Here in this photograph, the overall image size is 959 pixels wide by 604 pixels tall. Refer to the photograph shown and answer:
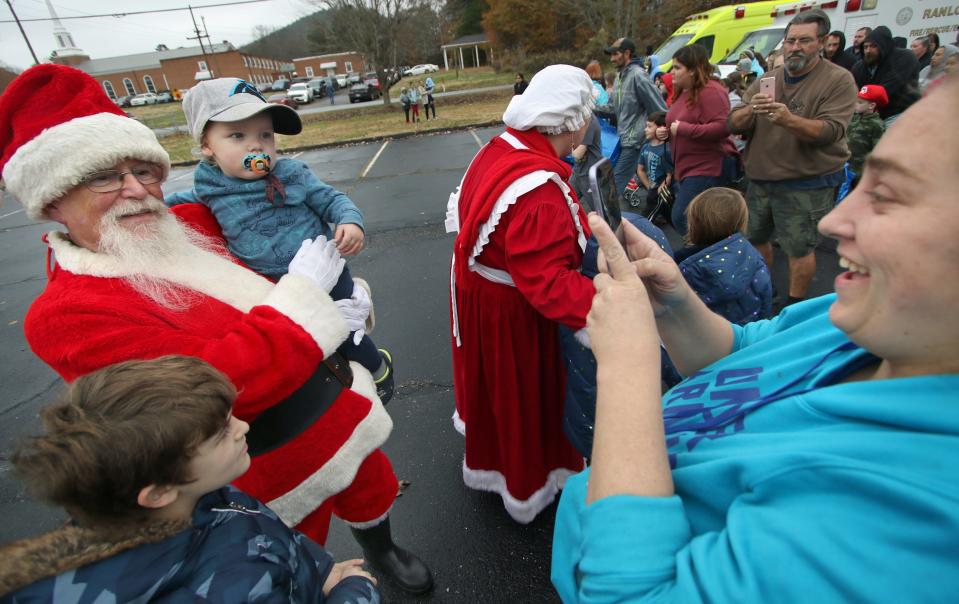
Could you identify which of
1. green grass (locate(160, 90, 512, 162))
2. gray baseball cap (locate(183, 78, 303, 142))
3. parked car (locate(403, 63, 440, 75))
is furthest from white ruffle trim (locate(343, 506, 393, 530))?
parked car (locate(403, 63, 440, 75))

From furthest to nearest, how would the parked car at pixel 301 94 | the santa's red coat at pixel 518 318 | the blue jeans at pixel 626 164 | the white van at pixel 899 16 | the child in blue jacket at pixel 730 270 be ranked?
the parked car at pixel 301 94, the white van at pixel 899 16, the blue jeans at pixel 626 164, the child in blue jacket at pixel 730 270, the santa's red coat at pixel 518 318

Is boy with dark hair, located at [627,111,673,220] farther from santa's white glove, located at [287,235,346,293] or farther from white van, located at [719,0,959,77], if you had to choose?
white van, located at [719,0,959,77]

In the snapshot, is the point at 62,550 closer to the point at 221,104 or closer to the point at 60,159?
the point at 60,159

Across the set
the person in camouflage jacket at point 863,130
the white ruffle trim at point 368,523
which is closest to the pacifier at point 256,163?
the white ruffle trim at point 368,523

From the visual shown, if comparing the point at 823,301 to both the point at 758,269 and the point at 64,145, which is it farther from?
the point at 64,145

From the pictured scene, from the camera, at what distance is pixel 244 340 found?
1214mm

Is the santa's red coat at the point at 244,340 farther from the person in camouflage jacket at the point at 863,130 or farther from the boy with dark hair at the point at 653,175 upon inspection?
the person in camouflage jacket at the point at 863,130

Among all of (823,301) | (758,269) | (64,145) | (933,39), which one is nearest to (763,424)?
(823,301)

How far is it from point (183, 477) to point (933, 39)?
10011 millimetres

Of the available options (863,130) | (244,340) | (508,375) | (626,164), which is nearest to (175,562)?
(244,340)

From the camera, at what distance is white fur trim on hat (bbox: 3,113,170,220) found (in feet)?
4.08

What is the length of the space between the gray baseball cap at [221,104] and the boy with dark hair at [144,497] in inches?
45.8

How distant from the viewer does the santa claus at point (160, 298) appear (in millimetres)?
1177

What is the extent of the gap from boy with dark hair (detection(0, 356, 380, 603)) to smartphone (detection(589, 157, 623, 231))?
1.02m
